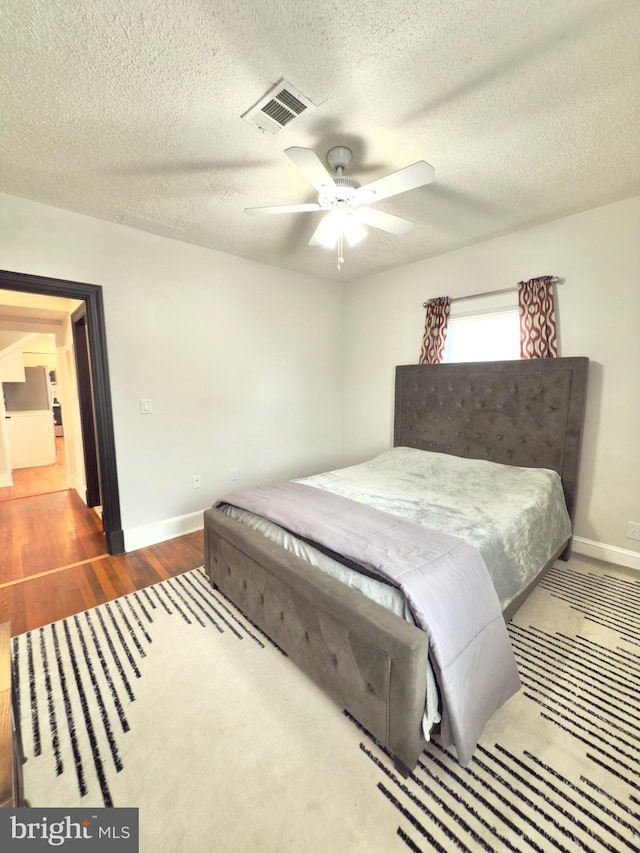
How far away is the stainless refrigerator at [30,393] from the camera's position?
5.92m

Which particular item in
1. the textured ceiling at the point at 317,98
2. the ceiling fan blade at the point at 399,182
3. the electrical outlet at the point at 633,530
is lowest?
the electrical outlet at the point at 633,530

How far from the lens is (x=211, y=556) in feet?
7.51

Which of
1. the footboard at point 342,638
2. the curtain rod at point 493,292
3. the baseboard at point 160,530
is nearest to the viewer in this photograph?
the footboard at point 342,638

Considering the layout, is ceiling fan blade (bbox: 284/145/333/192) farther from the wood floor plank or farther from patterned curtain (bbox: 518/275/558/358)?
the wood floor plank

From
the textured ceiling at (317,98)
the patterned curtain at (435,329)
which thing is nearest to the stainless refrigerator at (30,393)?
the textured ceiling at (317,98)

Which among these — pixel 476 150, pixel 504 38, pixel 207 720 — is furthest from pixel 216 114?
pixel 207 720

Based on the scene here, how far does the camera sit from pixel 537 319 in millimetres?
2775

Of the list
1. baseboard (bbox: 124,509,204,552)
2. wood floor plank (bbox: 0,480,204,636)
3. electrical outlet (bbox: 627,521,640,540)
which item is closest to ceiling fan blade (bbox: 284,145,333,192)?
wood floor plank (bbox: 0,480,204,636)

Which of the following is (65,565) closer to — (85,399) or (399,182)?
(85,399)

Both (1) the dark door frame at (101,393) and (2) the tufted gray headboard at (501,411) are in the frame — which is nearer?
(1) the dark door frame at (101,393)

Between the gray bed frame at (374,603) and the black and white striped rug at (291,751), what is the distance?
0.53 feet

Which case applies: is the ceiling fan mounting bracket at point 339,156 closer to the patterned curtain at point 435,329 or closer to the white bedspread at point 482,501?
the patterned curtain at point 435,329

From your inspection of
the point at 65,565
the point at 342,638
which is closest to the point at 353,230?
the point at 342,638

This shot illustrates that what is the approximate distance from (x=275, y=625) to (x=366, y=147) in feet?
8.24
